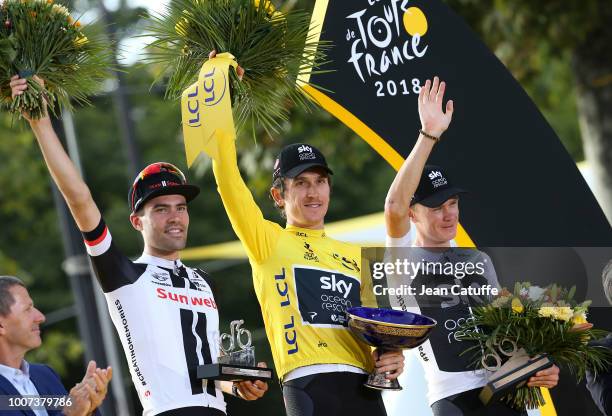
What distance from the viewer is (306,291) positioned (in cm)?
552

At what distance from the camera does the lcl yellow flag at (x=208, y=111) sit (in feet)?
17.6

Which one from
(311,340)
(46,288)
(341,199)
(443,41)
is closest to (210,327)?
(311,340)

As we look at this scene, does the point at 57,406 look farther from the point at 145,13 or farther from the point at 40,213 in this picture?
the point at 40,213

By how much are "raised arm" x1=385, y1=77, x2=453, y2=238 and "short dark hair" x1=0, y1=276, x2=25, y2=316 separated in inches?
68.9

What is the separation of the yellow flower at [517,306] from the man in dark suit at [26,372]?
6.29ft

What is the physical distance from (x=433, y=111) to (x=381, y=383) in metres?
1.30

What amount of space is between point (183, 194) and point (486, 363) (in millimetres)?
1581

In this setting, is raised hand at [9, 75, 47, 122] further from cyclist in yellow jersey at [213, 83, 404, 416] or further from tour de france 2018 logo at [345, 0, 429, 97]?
tour de france 2018 logo at [345, 0, 429, 97]

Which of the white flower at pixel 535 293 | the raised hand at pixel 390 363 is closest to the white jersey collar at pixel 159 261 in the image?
the raised hand at pixel 390 363

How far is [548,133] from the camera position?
671 centimetres

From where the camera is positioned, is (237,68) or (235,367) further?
(237,68)

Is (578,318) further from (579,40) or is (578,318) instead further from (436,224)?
(579,40)

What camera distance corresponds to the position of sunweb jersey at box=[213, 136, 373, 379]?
5402 mm

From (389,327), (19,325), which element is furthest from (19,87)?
(389,327)
